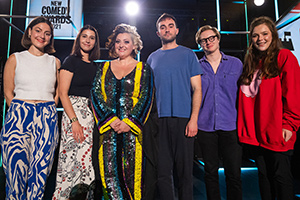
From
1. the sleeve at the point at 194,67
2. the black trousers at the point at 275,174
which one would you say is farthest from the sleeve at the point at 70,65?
the black trousers at the point at 275,174

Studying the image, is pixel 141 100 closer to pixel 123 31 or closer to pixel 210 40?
pixel 123 31

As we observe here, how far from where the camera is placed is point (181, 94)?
1775 millimetres

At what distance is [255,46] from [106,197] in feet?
5.35

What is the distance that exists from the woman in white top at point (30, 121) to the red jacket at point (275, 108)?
1.55 meters

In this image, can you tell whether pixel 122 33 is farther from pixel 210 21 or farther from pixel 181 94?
pixel 210 21

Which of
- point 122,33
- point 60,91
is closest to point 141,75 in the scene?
point 122,33

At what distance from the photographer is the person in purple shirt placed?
173cm

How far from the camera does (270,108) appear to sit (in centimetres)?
151

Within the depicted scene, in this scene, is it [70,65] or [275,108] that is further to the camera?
[70,65]

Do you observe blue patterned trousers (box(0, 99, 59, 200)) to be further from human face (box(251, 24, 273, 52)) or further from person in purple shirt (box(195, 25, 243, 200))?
human face (box(251, 24, 273, 52))

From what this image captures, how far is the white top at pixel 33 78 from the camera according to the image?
1606 mm

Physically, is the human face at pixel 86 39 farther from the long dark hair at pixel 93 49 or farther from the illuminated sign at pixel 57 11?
the illuminated sign at pixel 57 11

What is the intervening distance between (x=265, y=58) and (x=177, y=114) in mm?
806

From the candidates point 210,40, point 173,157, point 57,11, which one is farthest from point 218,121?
point 57,11
